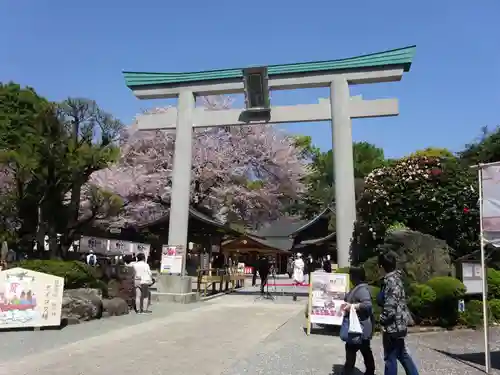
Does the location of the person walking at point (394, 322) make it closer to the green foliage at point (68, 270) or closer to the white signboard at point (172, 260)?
the green foliage at point (68, 270)

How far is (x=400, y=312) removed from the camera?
18.1 feet

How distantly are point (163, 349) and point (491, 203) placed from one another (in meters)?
5.69

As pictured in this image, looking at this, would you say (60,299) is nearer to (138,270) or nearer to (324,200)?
(138,270)

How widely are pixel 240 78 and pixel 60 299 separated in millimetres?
11261

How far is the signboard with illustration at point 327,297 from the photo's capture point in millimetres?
9898

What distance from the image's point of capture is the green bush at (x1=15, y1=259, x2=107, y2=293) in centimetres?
1159

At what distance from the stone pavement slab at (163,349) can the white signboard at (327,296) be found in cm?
115

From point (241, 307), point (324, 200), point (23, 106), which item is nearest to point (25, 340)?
point (241, 307)

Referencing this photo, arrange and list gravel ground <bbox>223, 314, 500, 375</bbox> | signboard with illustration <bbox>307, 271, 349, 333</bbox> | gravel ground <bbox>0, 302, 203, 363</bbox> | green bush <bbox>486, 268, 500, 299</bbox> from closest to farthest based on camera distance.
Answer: gravel ground <bbox>223, 314, 500, 375</bbox> < gravel ground <bbox>0, 302, 203, 363</bbox> < signboard with illustration <bbox>307, 271, 349, 333</bbox> < green bush <bbox>486, 268, 500, 299</bbox>

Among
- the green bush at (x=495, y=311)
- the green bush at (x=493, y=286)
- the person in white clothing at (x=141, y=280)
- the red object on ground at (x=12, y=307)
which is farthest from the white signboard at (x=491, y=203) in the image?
the person in white clothing at (x=141, y=280)

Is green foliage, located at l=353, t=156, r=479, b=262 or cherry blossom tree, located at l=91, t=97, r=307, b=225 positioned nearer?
green foliage, located at l=353, t=156, r=479, b=262

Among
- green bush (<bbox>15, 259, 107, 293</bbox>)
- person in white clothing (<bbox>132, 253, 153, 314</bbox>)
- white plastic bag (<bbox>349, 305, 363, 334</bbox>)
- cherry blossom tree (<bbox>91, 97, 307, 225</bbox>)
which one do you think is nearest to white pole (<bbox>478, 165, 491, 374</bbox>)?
white plastic bag (<bbox>349, 305, 363, 334</bbox>)

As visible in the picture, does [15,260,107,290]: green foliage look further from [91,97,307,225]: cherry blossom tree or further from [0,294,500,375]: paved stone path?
[91,97,307,225]: cherry blossom tree

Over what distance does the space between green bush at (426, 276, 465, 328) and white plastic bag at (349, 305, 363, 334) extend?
17.9ft
